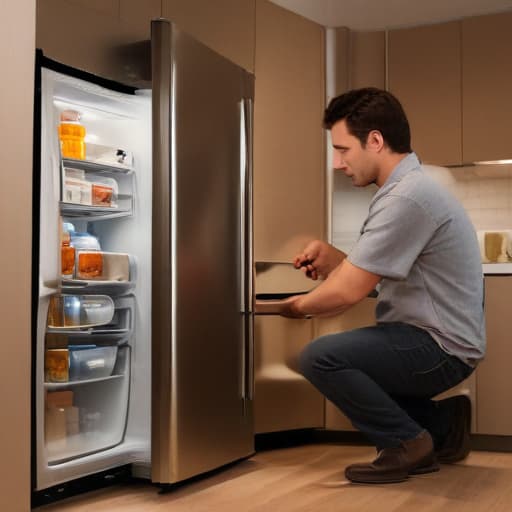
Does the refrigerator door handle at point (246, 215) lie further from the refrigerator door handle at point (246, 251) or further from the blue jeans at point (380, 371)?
the blue jeans at point (380, 371)

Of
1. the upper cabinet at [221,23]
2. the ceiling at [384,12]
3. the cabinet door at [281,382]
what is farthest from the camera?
the ceiling at [384,12]

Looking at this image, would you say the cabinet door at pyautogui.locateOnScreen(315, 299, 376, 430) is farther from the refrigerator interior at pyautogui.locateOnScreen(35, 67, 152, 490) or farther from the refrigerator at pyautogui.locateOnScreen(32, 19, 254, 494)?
the refrigerator interior at pyautogui.locateOnScreen(35, 67, 152, 490)

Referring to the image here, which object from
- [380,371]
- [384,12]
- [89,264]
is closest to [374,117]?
[380,371]

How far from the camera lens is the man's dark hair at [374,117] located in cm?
290

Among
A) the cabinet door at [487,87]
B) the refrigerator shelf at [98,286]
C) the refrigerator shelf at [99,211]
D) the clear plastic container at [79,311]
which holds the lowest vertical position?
the clear plastic container at [79,311]

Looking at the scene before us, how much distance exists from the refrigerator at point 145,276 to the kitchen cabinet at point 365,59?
144cm

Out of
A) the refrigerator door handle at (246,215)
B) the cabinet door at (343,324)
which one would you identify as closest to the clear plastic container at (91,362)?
the refrigerator door handle at (246,215)

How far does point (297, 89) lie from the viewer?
13.0ft

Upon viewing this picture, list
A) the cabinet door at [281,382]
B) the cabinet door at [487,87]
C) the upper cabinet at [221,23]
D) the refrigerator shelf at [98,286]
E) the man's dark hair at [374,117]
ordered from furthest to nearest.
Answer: the cabinet door at [487,87], the cabinet door at [281,382], the upper cabinet at [221,23], the man's dark hair at [374,117], the refrigerator shelf at [98,286]

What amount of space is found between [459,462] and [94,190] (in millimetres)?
1685

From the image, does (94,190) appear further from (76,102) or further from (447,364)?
(447,364)

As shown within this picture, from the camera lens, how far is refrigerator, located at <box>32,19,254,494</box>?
260cm

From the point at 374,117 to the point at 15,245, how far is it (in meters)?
1.36

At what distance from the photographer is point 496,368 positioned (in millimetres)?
3699
